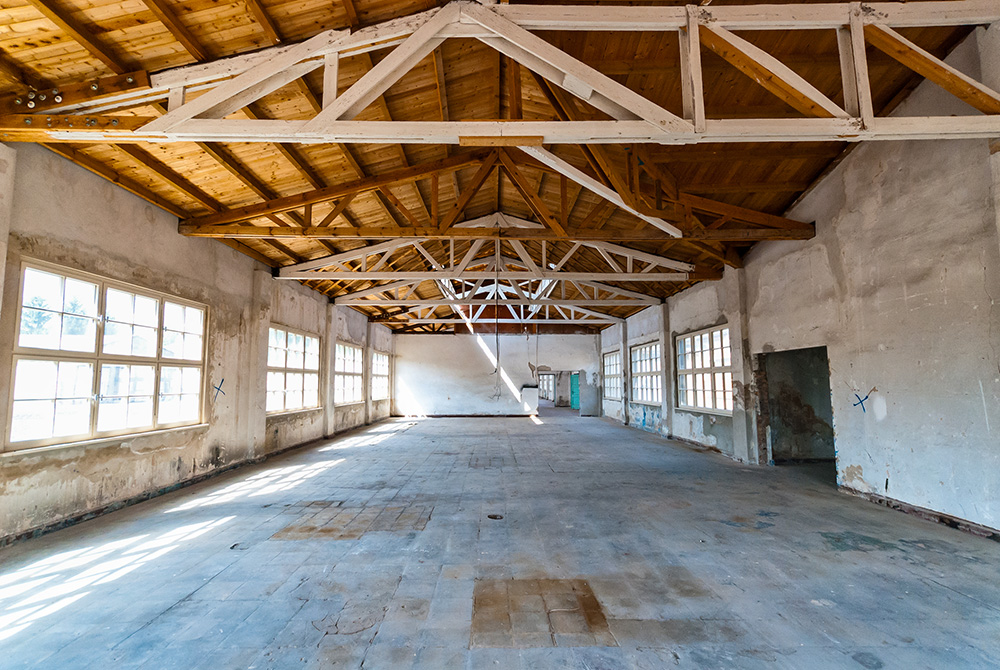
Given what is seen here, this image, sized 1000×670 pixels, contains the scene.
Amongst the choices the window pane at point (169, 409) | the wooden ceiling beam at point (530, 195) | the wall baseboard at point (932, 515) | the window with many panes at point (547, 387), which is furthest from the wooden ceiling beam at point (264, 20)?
the window with many panes at point (547, 387)

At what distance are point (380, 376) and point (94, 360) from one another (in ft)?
38.3

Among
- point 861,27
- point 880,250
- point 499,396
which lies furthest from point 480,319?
point 861,27

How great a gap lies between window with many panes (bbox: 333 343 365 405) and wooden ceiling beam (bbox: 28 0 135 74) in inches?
350

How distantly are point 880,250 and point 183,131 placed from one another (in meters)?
7.21

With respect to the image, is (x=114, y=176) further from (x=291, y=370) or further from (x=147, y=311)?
(x=291, y=370)

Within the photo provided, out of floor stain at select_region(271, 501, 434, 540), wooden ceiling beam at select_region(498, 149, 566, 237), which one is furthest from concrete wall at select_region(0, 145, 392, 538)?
wooden ceiling beam at select_region(498, 149, 566, 237)

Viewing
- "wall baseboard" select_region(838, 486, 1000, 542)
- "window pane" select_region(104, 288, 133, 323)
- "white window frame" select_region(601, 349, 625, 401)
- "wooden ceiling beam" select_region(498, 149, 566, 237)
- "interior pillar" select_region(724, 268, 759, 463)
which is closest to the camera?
"wall baseboard" select_region(838, 486, 1000, 542)

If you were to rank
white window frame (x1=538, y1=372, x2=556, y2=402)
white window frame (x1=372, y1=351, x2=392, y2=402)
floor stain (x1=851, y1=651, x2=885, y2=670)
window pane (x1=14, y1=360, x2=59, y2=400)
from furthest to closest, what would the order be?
white window frame (x1=538, y1=372, x2=556, y2=402) → white window frame (x1=372, y1=351, x2=392, y2=402) → window pane (x1=14, y1=360, x2=59, y2=400) → floor stain (x1=851, y1=651, x2=885, y2=670)

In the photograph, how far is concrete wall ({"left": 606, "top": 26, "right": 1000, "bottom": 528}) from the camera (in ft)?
13.6

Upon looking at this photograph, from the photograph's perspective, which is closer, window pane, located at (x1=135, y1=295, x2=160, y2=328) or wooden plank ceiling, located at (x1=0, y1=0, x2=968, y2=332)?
wooden plank ceiling, located at (x1=0, y1=0, x2=968, y2=332)

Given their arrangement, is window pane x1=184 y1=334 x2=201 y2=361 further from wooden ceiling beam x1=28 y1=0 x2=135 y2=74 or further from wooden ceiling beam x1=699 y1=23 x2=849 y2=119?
wooden ceiling beam x1=699 y1=23 x2=849 y2=119

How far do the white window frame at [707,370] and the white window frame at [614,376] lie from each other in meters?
3.64

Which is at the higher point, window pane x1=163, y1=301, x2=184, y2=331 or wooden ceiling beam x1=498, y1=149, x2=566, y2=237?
wooden ceiling beam x1=498, y1=149, x2=566, y2=237

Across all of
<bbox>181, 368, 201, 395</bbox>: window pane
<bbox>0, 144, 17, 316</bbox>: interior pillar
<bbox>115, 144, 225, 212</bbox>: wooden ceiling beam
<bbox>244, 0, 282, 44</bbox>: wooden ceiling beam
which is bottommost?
<bbox>181, 368, 201, 395</bbox>: window pane
